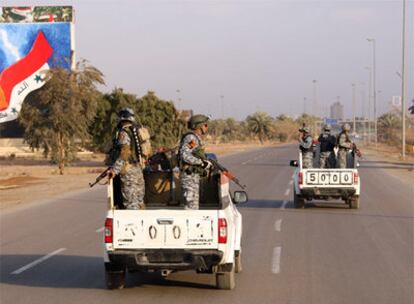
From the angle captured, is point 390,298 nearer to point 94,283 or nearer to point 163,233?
point 163,233

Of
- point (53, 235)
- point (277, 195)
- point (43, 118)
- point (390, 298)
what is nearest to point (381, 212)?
point (277, 195)

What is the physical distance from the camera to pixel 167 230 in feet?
30.0

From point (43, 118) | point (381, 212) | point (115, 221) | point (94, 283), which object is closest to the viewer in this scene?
point (115, 221)

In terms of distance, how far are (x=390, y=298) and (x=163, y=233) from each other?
269 centimetres

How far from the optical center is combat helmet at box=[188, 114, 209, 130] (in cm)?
999

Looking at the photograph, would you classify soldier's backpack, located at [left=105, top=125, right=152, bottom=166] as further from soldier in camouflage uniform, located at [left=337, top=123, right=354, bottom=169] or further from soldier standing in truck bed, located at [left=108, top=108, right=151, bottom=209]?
soldier in camouflage uniform, located at [left=337, top=123, right=354, bottom=169]

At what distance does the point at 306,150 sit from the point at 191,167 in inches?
460

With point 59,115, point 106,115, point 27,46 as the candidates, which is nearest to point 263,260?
point 59,115

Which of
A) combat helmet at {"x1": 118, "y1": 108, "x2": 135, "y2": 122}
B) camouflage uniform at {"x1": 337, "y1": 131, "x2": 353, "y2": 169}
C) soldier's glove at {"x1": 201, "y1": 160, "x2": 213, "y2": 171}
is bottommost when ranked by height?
camouflage uniform at {"x1": 337, "y1": 131, "x2": 353, "y2": 169}

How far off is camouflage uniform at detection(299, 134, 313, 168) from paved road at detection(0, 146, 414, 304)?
123 cm

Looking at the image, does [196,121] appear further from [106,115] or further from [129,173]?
[106,115]

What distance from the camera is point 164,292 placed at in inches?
380

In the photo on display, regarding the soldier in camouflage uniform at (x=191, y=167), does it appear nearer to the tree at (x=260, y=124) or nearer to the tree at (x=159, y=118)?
the tree at (x=159, y=118)

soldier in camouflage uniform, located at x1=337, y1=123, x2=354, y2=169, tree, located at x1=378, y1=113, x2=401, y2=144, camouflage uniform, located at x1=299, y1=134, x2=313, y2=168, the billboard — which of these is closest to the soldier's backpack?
camouflage uniform, located at x1=299, y1=134, x2=313, y2=168
